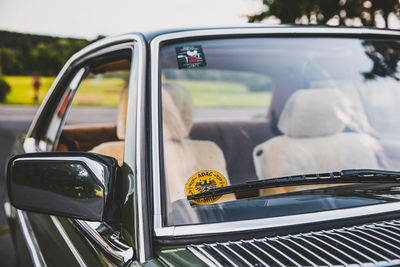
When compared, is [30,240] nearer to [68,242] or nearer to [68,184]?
[68,242]

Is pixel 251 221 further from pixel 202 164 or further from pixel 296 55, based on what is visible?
pixel 296 55

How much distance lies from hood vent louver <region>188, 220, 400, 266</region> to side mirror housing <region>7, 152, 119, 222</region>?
1.00 ft

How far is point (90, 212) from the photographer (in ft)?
4.29

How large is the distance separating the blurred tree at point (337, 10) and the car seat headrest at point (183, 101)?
7280 millimetres

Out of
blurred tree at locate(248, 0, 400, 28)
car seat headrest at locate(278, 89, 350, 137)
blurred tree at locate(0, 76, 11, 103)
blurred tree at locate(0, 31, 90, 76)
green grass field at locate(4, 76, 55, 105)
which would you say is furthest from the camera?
green grass field at locate(4, 76, 55, 105)

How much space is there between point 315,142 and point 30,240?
1484mm

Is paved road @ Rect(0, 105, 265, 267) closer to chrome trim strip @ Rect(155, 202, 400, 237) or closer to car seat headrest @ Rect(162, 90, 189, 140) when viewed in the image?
car seat headrest @ Rect(162, 90, 189, 140)

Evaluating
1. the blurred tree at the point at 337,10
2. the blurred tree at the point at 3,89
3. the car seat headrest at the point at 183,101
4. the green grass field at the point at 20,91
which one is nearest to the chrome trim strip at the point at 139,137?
the car seat headrest at the point at 183,101

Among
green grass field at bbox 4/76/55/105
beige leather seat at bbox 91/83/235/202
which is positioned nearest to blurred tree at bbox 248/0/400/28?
beige leather seat at bbox 91/83/235/202

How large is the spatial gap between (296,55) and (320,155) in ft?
1.68

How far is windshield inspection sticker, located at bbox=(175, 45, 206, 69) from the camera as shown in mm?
1622

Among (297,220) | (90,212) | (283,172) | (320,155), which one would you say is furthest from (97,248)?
(320,155)

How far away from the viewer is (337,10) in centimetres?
1083

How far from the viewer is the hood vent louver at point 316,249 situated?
1077 mm
